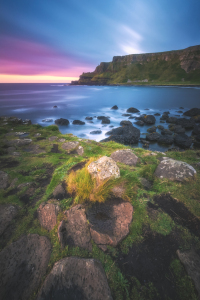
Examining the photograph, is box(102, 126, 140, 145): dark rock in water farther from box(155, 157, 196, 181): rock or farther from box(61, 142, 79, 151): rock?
box(155, 157, 196, 181): rock

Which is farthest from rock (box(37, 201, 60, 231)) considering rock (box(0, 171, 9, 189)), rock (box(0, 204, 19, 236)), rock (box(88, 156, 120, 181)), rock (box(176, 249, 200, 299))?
rock (box(176, 249, 200, 299))

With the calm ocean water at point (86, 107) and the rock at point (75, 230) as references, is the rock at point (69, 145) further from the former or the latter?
the calm ocean water at point (86, 107)

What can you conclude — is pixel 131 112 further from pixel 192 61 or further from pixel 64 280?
pixel 192 61

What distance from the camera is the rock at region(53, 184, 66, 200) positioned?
14.1 ft

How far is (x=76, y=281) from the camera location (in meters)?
2.38

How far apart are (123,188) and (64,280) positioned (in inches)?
99.6

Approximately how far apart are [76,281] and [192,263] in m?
2.25

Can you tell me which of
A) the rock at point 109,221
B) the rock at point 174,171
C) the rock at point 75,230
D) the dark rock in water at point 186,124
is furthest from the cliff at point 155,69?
the rock at point 75,230

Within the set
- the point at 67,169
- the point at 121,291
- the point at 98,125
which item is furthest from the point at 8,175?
the point at 98,125

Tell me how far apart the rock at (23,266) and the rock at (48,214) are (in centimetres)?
32

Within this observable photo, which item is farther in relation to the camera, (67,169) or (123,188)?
(67,169)

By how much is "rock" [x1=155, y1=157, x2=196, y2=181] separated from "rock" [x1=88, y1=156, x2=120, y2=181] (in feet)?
6.63

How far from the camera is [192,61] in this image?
444 feet

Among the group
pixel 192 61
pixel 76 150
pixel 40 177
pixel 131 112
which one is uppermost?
pixel 192 61
